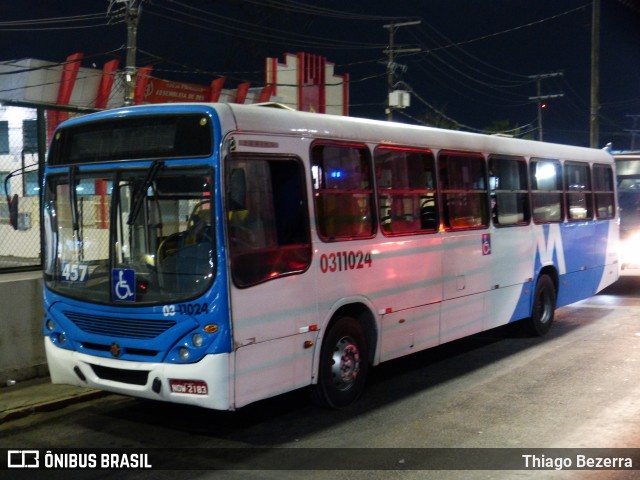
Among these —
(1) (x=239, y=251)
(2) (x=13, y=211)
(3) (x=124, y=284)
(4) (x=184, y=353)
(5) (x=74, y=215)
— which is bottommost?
(4) (x=184, y=353)

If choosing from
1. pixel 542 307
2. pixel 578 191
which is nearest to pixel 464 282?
pixel 542 307

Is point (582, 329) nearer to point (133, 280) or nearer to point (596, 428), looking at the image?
point (596, 428)

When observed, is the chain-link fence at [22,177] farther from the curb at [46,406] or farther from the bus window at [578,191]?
the bus window at [578,191]

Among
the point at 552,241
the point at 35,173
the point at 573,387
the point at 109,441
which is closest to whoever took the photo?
the point at 109,441

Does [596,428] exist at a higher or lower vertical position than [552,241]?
lower

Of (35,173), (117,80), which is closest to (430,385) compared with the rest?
(35,173)

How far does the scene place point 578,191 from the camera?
12312mm

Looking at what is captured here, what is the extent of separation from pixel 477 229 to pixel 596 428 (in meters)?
3.46

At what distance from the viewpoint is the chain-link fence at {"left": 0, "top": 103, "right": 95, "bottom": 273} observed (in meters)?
8.61

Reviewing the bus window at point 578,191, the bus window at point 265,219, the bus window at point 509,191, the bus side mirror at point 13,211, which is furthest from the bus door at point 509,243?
the bus side mirror at point 13,211

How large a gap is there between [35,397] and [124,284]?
2.37 m

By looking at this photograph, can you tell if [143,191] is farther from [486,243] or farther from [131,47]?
[131,47]

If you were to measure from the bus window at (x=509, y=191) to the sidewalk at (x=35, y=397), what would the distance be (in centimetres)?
566

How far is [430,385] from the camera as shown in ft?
27.5
